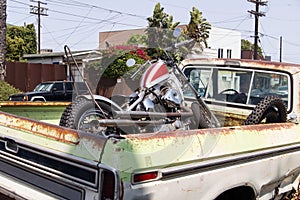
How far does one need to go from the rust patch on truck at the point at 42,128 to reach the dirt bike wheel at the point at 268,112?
2158 mm

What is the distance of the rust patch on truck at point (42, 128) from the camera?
9.27ft

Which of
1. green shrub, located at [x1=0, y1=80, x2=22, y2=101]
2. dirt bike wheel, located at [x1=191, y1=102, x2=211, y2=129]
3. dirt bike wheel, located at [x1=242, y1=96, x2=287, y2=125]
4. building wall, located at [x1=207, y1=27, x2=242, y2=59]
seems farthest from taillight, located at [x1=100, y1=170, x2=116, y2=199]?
building wall, located at [x1=207, y1=27, x2=242, y2=59]

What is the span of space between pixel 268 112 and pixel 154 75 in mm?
1301

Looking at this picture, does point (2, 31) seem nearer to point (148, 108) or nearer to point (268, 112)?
point (148, 108)

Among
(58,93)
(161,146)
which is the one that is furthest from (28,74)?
(161,146)

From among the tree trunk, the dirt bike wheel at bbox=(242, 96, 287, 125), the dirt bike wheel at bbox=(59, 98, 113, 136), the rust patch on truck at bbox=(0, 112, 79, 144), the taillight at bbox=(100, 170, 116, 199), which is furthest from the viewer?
the tree trunk

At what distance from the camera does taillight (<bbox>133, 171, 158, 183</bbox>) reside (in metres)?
2.50

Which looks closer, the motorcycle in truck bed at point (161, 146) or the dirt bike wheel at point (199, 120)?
the motorcycle in truck bed at point (161, 146)

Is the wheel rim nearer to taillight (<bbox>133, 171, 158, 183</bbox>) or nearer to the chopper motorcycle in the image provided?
the chopper motorcycle

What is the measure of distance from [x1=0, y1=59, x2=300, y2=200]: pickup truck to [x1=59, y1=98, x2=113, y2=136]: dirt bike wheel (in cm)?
61

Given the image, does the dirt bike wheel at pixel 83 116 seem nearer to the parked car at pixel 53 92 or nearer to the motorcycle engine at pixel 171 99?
the motorcycle engine at pixel 171 99

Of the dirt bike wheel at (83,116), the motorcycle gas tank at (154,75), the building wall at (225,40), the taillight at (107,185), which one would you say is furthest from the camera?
the building wall at (225,40)

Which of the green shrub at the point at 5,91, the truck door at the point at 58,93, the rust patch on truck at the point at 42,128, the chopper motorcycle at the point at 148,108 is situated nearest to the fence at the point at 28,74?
the truck door at the point at 58,93

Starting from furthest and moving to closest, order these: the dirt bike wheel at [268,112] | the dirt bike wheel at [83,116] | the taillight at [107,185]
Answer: the dirt bike wheel at [268,112] < the dirt bike wheel at [83,116] < the taillight at [107,185]
